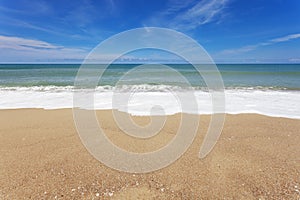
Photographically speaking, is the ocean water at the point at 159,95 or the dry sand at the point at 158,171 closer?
the dry sand at the point at 158,171

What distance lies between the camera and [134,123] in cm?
527

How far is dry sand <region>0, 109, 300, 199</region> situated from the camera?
2.44 meters

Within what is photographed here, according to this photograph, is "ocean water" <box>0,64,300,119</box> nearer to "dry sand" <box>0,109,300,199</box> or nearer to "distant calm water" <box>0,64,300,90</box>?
"distant calm water" <box>0,64,300,90</box>

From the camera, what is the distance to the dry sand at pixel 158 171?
2441mm

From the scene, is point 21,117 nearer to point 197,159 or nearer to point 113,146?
point 113,146

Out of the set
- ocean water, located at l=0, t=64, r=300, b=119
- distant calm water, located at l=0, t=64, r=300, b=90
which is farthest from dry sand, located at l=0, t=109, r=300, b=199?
distant calm water, located at l=0, t=64, r=300, b=90

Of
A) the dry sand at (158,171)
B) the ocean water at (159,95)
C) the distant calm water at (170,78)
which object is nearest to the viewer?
the dry sand at (158,171)

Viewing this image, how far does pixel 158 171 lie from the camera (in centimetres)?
293

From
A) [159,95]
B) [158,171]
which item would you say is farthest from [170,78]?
[158,171]

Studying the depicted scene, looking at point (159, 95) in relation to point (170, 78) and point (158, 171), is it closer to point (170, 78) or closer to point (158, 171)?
point (158, 171)

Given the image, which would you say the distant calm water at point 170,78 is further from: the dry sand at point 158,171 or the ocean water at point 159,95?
the dry sand at point 158,171

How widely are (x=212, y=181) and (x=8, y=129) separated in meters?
5.19

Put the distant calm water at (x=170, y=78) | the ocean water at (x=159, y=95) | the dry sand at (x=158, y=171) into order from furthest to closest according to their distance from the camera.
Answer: the distant calm water at (x=170, y=78) → the ocean water at (x=159, y=95) → the dry sand at (x=158, y=171)

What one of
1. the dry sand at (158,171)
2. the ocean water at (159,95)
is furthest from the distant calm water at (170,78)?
the dry sand at (158,171)
